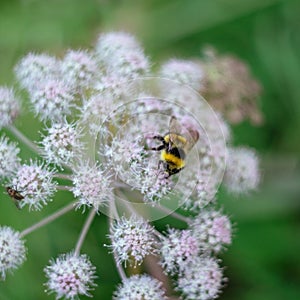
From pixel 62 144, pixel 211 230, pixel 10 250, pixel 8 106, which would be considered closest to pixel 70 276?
pixel 10 250

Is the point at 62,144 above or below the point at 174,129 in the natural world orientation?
below

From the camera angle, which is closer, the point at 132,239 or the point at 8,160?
the point at 132,239

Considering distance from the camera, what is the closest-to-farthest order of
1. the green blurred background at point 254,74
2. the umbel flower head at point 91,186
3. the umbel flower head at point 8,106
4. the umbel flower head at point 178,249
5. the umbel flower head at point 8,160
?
the umbel flower head at point 91,186 < the umbel flower head at point 178,249 < the umbel flower head at point 8,160 < the umbel flower head at point 8,106 < the green blurred background at point 254,74

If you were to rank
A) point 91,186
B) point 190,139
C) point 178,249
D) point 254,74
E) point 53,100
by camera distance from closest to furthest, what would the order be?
point 91,186 → point 178,249 → point 190,139 → point 53,100 → point 254,74

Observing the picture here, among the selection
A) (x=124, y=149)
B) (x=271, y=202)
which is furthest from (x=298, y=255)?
(x=124, y=149)

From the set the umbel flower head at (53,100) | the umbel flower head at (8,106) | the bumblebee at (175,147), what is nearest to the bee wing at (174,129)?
the bumblebee at (175,147)

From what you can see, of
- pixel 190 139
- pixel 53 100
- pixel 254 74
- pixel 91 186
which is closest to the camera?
pixel 91 186

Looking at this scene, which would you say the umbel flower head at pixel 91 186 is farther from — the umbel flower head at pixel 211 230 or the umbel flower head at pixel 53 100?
the umbel flower head at pixel 211 230

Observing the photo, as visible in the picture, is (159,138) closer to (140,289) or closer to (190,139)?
(190,139)

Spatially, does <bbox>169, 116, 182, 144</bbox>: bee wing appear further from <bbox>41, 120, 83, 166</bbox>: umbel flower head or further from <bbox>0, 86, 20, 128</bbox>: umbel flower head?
<bbox>0, 86, 20, 128</bbox>: umbel flower head
